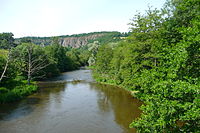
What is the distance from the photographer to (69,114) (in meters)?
17.8

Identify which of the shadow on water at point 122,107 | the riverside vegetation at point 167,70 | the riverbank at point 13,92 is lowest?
the shadow on water at point 122,107

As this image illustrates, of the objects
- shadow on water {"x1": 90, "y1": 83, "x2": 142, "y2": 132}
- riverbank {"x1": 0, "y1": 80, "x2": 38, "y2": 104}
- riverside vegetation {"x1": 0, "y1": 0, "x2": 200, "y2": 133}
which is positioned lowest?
shadow on water {"x1": 90, "y1": 83, "x2": 142, "y2": 132}

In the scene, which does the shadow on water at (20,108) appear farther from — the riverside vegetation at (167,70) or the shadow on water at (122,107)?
the shadow on water at (122,107)

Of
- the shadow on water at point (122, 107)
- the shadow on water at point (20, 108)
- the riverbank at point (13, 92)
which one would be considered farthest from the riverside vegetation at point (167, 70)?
the shadow on water at point (122, 107)

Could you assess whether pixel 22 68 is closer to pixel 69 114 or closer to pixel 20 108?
pixel 20 108

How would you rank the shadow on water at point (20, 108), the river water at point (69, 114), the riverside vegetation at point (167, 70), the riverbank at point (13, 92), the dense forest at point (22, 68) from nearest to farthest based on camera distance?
the riverside vegetation at point (167, 70) → the river water at point (69, 114) → the shadow on water at point (20, 108) → the riverbank at point (13, 92) → the dense forest at point (22, 68)

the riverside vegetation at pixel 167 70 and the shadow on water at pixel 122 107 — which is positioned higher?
the riverside vegetation at pixel 167 70

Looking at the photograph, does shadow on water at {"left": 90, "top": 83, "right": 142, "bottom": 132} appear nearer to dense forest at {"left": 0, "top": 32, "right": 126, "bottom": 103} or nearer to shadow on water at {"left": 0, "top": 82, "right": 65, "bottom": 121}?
shadow on water at {"left": 0, "top": 82, "right": 65, "bottom": 121}

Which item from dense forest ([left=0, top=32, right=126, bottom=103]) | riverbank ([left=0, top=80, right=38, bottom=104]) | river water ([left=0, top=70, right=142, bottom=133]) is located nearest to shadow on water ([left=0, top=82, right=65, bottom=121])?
river water ([left=0, top=70, right=142, bottom=133])

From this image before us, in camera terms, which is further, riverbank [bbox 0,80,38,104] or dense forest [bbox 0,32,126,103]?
dense forest [bbox 0,32,126,103]

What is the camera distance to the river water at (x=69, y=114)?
14336 mm

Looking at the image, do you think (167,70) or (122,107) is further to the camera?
(122,107)

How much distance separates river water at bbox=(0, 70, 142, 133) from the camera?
14336mm

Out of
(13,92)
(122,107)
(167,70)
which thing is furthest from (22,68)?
(167,70)
